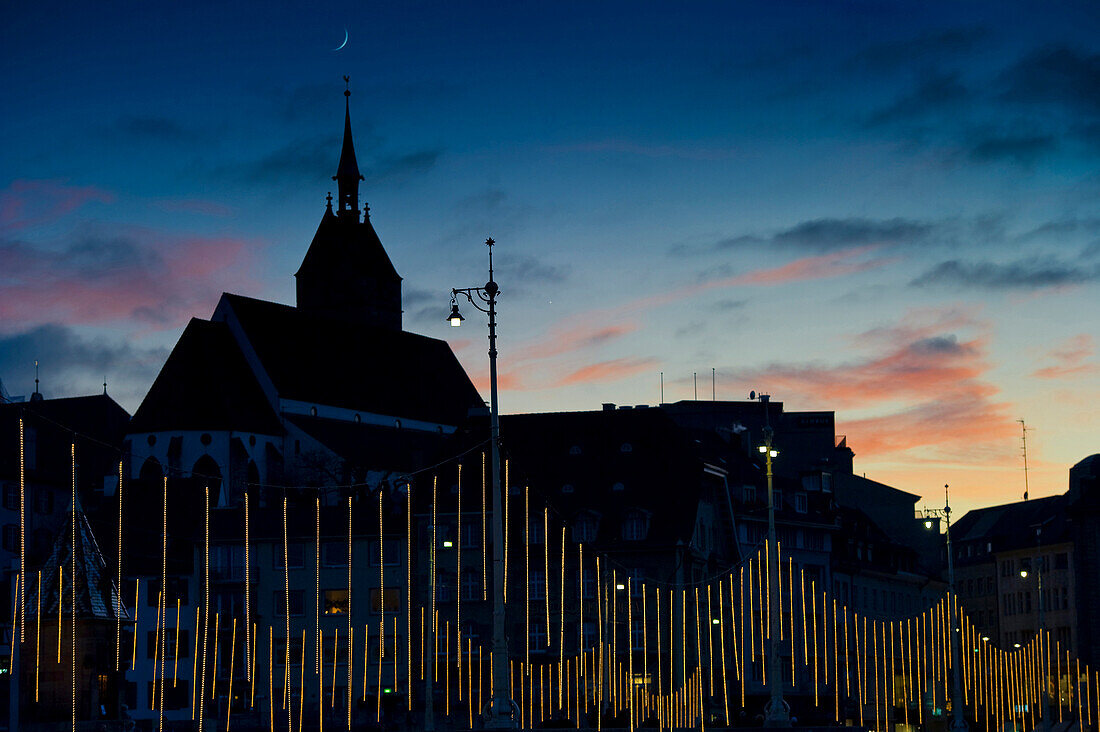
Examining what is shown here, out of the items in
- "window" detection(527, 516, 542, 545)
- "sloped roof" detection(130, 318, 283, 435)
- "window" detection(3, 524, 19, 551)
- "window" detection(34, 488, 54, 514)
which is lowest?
"window" detection(527, 516, 542, 545)

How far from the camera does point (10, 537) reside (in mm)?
125875

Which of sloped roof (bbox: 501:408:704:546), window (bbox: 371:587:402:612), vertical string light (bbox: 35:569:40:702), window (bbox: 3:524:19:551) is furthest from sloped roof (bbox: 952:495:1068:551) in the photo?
vertical string light (bbox: 35:569:40:702)

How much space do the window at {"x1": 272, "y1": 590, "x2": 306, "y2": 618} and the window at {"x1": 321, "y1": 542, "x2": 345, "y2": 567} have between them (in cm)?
218

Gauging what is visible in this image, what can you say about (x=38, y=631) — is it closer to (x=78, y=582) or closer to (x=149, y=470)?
(x=78, y=582)

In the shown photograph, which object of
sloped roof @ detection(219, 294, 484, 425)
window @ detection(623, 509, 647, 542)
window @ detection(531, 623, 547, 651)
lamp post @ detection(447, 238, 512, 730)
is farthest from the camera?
sloped roof @ detection(219, 294, 484, 425)

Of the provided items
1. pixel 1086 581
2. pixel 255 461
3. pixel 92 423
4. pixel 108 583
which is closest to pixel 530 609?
pixel 108 583

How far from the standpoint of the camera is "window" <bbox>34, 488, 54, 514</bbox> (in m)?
128

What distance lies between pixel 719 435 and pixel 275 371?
55.6m

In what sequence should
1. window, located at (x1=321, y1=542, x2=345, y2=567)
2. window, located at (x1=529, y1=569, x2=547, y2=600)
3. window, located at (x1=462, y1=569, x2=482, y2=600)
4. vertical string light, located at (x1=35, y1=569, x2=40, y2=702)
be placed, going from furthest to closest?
window, located at (x1=321, y1=542, x2=345, y2=567)
window, located at (x1=462, y1=569, x2=482, y2=600)
window, located at (x1=529, y1=569, x2=547, y2=600)
vertical string light, located at (x1=35, y1=569, x2=40, y2=702)

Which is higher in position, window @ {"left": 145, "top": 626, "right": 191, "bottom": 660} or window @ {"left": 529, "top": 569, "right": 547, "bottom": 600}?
window @ {"left": 529, "top": 569, "right": 547, "bottom": 600}

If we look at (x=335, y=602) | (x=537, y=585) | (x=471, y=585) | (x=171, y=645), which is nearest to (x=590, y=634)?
(x=537, y=585)

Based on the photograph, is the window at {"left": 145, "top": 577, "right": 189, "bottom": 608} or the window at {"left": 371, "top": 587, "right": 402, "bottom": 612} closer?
the window at {"left": 371, "top": 587, "right": 402, "bottom": 612}

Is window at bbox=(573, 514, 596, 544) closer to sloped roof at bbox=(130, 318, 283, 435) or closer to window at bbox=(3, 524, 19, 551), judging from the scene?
window at bbox=(3, 524, 19, 551)

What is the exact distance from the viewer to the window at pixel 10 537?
124 metres
